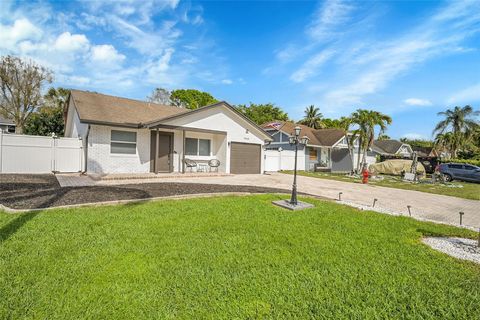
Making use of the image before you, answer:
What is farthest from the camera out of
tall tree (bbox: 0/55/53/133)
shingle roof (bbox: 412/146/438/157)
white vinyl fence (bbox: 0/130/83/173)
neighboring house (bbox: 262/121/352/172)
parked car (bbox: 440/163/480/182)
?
shingle roof (bbox: 412/146/438/157)

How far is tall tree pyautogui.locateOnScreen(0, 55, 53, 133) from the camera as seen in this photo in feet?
81.0

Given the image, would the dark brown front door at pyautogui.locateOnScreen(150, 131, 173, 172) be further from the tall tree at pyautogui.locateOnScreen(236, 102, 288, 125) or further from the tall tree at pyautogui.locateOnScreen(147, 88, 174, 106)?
the tall tree at pyautogui.locateOnScreen(236, 102, 288, 125)

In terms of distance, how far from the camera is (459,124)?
116 feet

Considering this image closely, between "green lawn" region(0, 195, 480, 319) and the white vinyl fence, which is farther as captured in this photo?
the white vinyl fence

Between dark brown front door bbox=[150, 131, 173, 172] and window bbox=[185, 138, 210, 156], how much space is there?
121 centimetres

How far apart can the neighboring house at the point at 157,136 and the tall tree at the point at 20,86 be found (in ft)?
53.7

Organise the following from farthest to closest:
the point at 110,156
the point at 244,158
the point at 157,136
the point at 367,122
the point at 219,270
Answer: the point at 367,122 < the point at 244,158 < the point at 157,136 < the point at 110,156 < the point at 219,270

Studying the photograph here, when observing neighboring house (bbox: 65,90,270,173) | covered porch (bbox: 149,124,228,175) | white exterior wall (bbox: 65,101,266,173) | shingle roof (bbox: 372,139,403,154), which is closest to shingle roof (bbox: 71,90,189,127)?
neighboring house (bbox: 65,90,270,173)

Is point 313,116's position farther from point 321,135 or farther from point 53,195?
point 53,195

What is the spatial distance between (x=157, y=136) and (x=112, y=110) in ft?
11.6

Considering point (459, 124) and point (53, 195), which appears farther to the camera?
point (459, 124)

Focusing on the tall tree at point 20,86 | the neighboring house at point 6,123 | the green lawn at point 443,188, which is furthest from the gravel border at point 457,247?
the neighboring house at point 6,123


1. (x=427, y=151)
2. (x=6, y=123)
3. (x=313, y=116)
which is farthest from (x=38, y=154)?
(x=427, y=151)

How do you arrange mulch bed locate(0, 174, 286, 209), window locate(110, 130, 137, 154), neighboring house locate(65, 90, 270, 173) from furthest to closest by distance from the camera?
window locate(110, 130, 137, 154), neighboring house locate(65, 90, 270, 173), mulch bed locate(0, 174, 286, 209)
